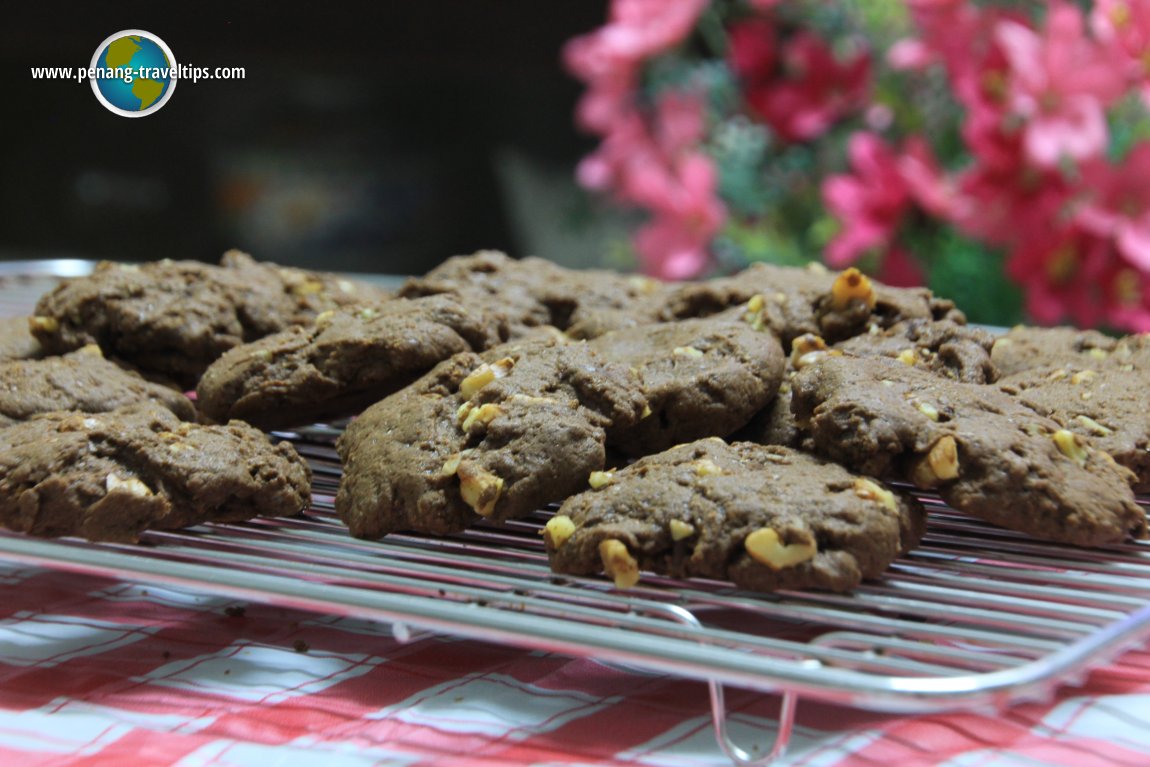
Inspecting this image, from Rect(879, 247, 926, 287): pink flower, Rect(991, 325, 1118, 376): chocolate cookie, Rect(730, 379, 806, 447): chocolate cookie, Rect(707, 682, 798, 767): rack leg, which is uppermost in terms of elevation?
Rect(879, 247, 926, 287): pink flower

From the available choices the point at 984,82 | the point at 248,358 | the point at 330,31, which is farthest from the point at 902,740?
the point at 330,31

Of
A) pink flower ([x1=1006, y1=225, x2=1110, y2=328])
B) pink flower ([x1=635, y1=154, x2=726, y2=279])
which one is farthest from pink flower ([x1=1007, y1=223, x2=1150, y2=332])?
pink flower ([x1=635, y1=154, x2=726, y2=279])

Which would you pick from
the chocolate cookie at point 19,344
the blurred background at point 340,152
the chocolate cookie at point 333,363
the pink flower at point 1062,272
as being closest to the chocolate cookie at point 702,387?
the chocolate cookie at point 333,363

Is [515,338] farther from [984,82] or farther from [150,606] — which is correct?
[984,82]

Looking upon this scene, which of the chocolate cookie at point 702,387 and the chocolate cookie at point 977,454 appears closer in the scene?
the chocolate cookie at point 977,454

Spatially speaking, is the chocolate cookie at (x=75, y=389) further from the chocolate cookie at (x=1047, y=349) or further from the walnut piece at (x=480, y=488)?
the chocolate cookie at (x=1047, y=349)

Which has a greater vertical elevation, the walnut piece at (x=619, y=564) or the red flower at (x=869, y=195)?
the red flower at (x=869, y=195)

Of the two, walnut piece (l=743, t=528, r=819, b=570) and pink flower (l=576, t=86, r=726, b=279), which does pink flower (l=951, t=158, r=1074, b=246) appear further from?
walnut piece (l=743, t=528, r=819, b=570)

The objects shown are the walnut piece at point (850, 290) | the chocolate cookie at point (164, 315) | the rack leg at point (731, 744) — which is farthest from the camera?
the chocolate cookie at point (164, 315)
